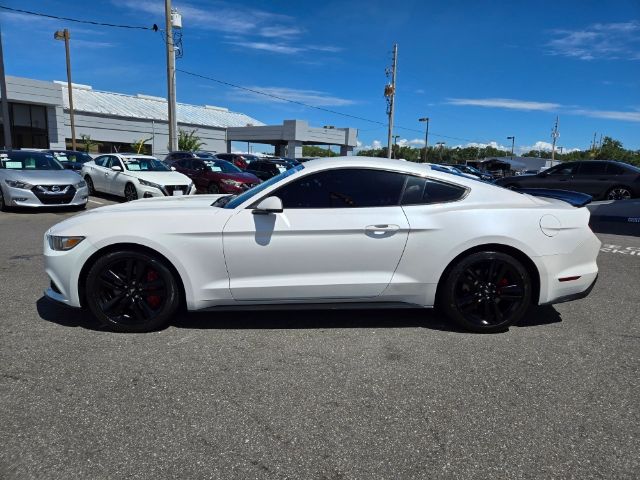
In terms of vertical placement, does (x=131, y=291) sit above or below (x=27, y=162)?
below

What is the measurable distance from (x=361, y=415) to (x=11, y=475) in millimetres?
1742

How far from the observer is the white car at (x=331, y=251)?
11.9 ft

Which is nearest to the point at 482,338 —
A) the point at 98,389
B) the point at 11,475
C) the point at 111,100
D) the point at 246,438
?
the point at 246,438

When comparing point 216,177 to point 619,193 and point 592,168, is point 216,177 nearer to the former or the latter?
point 592,168

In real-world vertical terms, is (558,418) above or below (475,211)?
below

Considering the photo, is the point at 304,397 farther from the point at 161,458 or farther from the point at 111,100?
the point at 111,100

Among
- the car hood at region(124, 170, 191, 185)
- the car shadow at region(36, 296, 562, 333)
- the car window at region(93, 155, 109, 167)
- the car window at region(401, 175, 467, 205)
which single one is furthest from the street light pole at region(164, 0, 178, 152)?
the car window at region(401, 175, 467, 205)

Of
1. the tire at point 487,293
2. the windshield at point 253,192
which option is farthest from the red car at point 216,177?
the tire at point 487,293

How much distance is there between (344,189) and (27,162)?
10424mm

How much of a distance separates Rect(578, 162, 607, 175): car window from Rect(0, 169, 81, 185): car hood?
13992 millimetres

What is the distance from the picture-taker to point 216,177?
47.6 ft

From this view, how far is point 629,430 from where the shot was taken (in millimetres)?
2520

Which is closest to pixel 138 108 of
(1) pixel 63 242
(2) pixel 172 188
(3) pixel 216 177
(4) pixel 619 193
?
(3) pixel 216 177

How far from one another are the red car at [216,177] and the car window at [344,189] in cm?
1021
